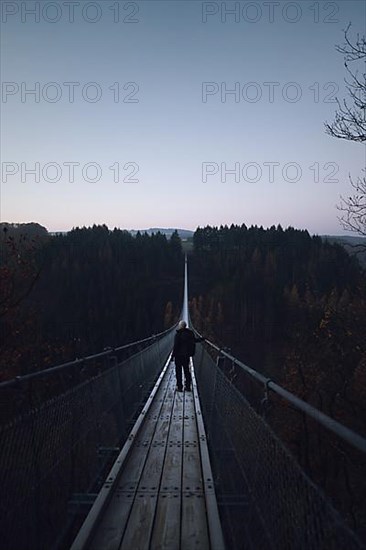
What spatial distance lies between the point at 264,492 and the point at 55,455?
1356 millimetres

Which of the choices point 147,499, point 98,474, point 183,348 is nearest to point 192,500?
point 147,499

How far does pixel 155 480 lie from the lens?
4.09 metres

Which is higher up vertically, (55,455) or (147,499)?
(55,455)

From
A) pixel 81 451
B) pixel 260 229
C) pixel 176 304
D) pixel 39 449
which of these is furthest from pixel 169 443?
pixel 260 229

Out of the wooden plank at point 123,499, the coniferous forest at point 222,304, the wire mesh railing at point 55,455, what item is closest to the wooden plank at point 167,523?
the wooden plank at point 123,499

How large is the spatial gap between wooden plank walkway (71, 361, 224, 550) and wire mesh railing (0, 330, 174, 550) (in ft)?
0.76

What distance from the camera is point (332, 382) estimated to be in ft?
59.3

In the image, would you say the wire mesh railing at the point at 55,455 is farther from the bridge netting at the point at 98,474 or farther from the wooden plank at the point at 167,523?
the wooden plank at the point at 167,523

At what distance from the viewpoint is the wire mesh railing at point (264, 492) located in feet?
5.48

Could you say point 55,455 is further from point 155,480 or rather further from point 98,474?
point 98,474

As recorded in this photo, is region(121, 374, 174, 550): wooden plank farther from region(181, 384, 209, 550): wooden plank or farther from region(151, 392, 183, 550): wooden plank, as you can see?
region(181, 384, 209, 550): wooden plank

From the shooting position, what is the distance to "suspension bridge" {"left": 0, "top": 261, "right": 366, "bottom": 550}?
2.06 metres

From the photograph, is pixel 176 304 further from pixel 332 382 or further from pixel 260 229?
pixel 332 382

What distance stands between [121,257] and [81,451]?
84.0 metres
